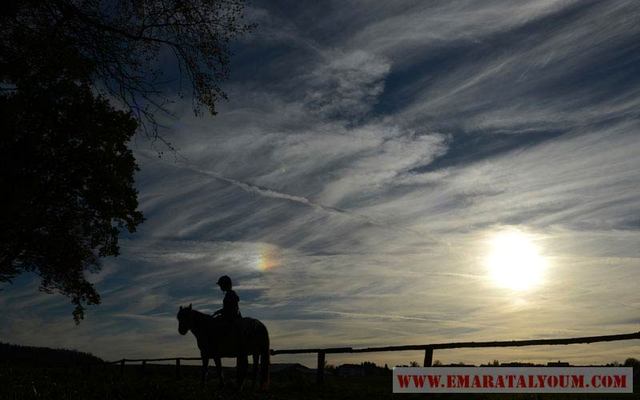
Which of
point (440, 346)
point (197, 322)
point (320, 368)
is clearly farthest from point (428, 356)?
point (197, 322)

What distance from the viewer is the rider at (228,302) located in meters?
14.8

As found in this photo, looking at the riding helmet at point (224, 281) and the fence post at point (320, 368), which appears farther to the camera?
the fence post at point (320, 368)

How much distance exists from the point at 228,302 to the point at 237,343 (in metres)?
1.26

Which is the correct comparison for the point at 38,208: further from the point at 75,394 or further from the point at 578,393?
the point at 578,393

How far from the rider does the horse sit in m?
0.24

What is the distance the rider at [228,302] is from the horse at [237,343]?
0.79 ft

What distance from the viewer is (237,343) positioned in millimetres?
15188

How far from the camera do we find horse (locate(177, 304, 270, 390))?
15.1m

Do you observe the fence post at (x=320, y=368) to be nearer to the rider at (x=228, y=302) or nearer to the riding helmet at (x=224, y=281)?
the rider at (x=228, y=302)

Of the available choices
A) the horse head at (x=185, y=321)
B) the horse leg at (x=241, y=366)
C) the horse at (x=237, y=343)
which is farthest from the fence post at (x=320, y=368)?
the horse head at (x=185, y=321)

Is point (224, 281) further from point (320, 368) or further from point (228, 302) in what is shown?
point (320, 368)

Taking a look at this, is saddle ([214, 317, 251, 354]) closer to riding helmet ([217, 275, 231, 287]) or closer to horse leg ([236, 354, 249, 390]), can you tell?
horse leg ([236, 354, 249, 390])

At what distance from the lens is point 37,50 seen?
14.6 meters

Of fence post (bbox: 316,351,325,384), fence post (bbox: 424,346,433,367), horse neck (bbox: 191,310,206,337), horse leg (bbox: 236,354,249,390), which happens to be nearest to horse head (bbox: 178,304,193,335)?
horse neck (bbox: 191,310,206,337)
